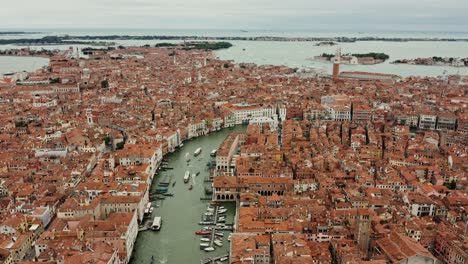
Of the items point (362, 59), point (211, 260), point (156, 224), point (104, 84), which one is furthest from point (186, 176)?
point (362, 59)

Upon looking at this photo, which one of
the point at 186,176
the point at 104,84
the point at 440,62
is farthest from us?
the point at 440,62

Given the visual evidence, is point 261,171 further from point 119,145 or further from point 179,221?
point 119,145

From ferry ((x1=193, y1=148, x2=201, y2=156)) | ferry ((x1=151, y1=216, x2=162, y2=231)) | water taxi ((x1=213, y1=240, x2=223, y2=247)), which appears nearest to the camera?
water taxi ((x1=213, y1=240, x2=223, y2=247))

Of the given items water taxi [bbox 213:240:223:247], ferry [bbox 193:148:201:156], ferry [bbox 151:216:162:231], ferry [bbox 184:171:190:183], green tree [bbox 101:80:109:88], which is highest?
green tree [bbox 101:80:109:88]

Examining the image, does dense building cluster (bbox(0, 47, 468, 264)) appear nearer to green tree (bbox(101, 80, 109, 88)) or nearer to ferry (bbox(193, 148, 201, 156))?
ferry (bbox(193, 148, 201, 156))

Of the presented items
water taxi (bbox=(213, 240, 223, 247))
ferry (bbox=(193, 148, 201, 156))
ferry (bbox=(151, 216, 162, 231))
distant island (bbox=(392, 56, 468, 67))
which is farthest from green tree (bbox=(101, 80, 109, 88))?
distant island (bbox=(392, 56, 468, 67))

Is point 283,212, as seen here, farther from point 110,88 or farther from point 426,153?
point 110,88

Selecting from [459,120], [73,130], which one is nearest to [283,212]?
[73,130]
